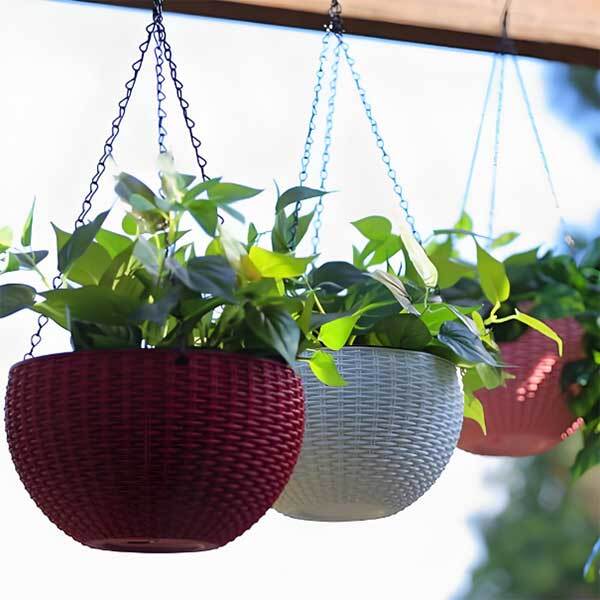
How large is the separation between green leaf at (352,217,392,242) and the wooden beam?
1.96 ft

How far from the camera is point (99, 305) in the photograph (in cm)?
91

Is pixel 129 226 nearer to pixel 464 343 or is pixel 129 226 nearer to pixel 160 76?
pixel 160 76

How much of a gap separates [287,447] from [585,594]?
762 cm

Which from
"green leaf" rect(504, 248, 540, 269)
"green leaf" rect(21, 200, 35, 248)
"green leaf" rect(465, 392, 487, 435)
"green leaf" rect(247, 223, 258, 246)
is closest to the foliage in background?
"green leaf" rect(504, 248, 540, 269)

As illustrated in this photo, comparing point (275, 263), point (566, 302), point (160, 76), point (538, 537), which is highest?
point (160, 76)

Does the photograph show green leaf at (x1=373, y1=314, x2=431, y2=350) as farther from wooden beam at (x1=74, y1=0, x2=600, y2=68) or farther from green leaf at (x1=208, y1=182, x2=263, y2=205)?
wooden beam at (x1=74, y1=0, x2=600, y2=68)

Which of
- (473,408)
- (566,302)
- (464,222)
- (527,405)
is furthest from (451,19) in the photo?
(473,408)

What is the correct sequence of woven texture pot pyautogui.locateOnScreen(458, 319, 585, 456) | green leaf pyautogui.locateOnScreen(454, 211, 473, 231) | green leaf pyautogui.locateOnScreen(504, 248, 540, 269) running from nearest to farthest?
woven texture pot pyautogui.locateOnScreen(458, 319, 585, 456) → green leaf pyautogui.locateOnScreen(504, 248, 540, 269) → green leaf pyautogui.locateOnScreen(454, 211, 473, 231)

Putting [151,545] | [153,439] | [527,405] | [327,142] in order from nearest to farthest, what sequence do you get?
[153,439], [151,545], [327,142], [527,405]

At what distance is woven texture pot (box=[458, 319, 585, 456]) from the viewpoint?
1.63 metres

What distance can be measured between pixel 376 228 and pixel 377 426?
0.76 feet

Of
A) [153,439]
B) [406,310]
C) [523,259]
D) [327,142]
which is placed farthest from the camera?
[523,259]

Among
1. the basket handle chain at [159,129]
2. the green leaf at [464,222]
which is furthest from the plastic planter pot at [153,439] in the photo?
the green leaf at [464,222]

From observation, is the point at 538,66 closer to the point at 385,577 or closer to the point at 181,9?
the point at 385,577
